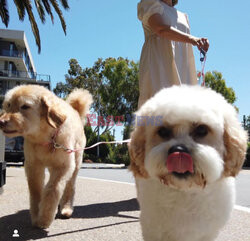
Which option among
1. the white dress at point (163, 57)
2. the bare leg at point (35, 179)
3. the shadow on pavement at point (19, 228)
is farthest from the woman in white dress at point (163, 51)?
the shadow on pavement at point (19, 228)

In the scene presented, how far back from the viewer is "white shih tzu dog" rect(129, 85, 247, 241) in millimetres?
1722

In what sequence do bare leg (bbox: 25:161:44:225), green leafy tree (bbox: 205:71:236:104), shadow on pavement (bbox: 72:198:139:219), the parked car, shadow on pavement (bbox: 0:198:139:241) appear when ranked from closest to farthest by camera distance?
shadow on pavement (bbox: 0:198:139:241)
bare leg (bbox: 25:161:44:225)
shadow on pavement (bbox: 72:198:139:219)
the parked car
green leafy tree (bbox: 205:71:236:104)

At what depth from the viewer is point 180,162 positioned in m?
1.63

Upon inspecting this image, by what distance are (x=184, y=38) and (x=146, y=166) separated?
1518mm

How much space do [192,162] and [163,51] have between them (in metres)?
1.79

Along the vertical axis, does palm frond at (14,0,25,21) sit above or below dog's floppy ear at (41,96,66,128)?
above

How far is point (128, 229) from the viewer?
313cm

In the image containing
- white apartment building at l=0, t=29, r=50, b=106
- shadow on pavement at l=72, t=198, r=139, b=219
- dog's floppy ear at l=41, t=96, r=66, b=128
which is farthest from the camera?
white apartment building at l=0, t=29, r=50, b=106

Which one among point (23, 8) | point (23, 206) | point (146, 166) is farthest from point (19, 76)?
point (146, 166)

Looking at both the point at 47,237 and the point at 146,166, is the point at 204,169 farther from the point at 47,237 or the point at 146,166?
the point at 47,237

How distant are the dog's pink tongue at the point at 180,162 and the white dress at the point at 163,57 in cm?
155

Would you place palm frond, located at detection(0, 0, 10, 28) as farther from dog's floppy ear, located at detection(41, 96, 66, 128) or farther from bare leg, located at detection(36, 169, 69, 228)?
bare leg, located at detection(36, 169, 69, 228)

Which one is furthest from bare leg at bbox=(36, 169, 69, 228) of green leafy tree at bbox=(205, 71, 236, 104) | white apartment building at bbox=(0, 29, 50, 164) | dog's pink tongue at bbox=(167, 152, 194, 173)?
white apartment building at bbox=(0, 29, 50, 164)

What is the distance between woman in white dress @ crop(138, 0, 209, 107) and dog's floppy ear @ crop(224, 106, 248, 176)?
1246mm
